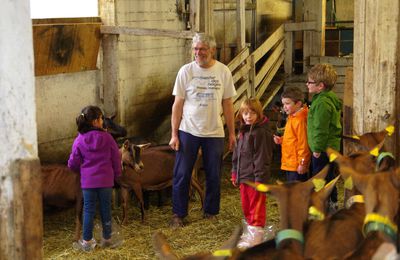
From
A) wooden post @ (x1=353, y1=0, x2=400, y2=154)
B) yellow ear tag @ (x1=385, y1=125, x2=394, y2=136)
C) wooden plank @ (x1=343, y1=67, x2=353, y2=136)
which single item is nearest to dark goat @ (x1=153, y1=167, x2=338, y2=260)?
yellow ear tag @ (x1=385, y1=125, x2=394, y2=136)

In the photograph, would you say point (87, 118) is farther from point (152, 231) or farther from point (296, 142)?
point (296, 142)

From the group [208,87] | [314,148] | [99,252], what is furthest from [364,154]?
[99,252]

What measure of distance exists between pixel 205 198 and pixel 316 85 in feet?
5.97

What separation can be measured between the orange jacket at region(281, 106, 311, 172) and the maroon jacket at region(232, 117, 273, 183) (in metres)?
0.27

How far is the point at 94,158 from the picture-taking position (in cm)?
682

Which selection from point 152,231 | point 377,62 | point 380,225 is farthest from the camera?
point 152,231

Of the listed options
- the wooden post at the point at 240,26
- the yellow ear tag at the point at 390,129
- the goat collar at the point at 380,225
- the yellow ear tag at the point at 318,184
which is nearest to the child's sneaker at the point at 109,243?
the yellow ear tag at the point at 318,184

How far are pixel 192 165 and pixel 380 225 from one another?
Result: 343 centimetres

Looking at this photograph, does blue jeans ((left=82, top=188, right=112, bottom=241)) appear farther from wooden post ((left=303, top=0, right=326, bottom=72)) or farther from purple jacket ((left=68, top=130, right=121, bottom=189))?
wooden post ((left=303, top=0, right=326, bottom=72))

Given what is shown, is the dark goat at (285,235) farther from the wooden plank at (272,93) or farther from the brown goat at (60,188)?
the wooden plank at (272,93)

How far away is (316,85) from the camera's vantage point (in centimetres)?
702

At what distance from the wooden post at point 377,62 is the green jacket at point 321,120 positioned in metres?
0.45

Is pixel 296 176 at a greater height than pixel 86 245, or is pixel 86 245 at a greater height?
pixel 296 176

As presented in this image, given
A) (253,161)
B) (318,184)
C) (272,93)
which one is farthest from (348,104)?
(272,93)
